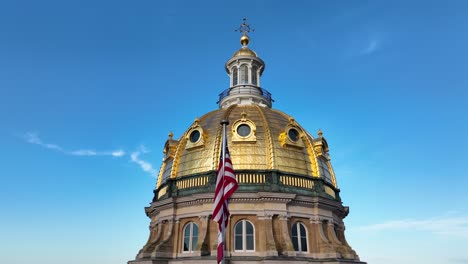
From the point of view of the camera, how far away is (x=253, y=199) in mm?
29984

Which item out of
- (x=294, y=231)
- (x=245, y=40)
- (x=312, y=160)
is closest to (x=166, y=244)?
(x=294, y=231)

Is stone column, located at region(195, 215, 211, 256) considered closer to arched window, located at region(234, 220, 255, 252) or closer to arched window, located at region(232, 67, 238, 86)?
arched window, located at region(234, 220, 255, 252)

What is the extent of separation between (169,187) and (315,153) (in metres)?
14.0

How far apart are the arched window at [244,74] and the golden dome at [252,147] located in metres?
8.16

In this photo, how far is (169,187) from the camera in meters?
34.1

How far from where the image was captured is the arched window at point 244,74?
4453 centimetres

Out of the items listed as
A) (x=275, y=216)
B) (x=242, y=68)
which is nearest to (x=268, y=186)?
(x=275, y=216)

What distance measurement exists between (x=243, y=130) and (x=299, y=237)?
10.2m

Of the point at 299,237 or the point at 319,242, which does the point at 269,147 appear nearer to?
the point at 299,237

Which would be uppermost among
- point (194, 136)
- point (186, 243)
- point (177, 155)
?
point (194, 136)

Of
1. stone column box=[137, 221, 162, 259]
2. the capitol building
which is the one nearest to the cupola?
the capitol building

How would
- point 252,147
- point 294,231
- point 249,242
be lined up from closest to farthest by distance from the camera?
point 249,242 → point 294,231 → point 252,147

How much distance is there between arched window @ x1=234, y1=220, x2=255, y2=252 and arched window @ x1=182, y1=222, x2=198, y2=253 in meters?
3.62

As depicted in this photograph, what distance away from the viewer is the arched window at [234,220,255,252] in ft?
95.2
